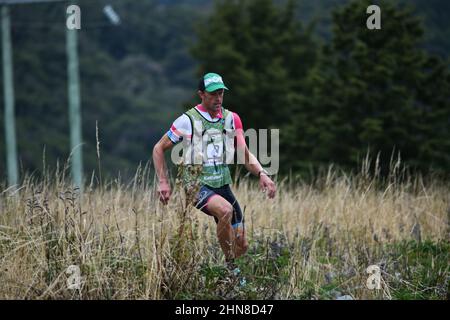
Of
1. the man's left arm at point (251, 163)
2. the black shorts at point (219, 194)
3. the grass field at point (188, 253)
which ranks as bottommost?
the grass field at point (188, 253)

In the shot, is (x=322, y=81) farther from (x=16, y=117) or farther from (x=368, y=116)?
(x=16, y=117)

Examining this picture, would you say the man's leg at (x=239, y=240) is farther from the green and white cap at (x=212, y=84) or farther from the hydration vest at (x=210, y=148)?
the green and white cap at (x=212, y=84)

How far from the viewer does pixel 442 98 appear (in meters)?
26.0

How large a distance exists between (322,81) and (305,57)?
44.1ft

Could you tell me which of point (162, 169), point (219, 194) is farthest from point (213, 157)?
point (162, 169)

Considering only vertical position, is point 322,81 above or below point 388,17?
below

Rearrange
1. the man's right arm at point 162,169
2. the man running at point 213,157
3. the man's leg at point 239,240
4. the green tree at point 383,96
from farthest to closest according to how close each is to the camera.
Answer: the green tree at point 383,96, the man's leg at point 239,240, the man running at point 213,157, the man's right arm at point 162,169

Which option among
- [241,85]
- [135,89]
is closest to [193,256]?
[241,85]

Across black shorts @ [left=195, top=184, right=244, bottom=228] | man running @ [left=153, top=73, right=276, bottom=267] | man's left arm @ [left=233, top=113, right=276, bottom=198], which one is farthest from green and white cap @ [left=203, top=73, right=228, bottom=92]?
black shorts @ [left=195, top=184, right=244, bottom=228]

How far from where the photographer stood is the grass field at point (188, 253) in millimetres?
6727

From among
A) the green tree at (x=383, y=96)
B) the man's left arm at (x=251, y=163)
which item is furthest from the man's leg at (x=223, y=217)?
the green tree at (x=383, y=96)

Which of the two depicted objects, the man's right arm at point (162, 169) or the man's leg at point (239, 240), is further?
the man's leg at point (239, 240)

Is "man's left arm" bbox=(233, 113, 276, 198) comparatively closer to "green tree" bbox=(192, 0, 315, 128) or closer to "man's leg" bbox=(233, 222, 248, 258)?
"man's leg" bbox=(233, 222, 248, 258)

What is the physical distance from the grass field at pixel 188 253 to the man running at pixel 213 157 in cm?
20
